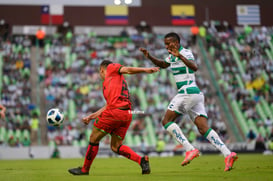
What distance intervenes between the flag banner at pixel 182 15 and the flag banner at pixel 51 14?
9.38m

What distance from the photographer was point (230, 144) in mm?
23562

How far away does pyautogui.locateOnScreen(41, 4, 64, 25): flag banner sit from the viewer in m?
34.2

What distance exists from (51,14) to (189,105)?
27319 millimetres

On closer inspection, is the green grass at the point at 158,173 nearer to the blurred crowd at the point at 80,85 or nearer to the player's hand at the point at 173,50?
the player's hand at the point at 173,50

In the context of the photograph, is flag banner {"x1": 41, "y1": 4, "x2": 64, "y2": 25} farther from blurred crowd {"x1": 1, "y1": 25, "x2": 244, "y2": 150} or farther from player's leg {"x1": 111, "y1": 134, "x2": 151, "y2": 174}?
player's leg {"x1": 111, "y1": 134, "x2": 151, "y2": 174}

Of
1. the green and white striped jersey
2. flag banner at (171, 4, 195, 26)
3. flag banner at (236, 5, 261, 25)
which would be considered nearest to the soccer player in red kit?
the green and white striped jersey

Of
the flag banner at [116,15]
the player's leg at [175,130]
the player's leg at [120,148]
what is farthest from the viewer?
the flag banner at [116,15]

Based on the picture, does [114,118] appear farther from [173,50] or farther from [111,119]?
[173,50]

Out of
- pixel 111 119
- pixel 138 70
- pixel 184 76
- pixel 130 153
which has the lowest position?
pixel 130 153

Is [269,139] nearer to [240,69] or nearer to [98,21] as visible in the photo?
[240,69]

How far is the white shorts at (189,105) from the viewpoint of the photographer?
8.81 m

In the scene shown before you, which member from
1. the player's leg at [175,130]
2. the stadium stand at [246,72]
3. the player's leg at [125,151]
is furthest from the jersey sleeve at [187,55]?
the stadium stand at [246,72]

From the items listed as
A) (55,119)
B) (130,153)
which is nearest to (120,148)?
(130,153)

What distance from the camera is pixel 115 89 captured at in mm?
8070
